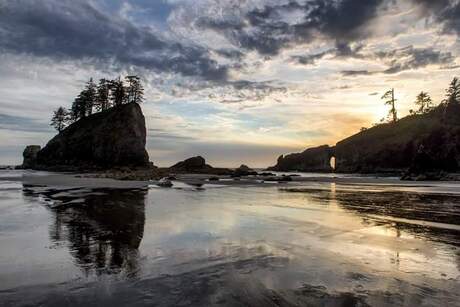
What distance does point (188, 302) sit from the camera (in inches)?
210

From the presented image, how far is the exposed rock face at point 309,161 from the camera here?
112812 millimetres

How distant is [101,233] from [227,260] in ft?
15.8

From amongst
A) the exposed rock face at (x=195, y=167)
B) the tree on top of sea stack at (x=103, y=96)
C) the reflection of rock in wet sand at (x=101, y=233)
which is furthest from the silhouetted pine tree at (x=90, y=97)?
the reflection of rock in wet sand at (x=101, y=233)

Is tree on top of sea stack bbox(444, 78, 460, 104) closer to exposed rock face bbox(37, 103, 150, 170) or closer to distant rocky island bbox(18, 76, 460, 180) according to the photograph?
distant rocky island bbox(18, 76, 460, 180)

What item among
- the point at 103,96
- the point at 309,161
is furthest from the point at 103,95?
the point at 309,161

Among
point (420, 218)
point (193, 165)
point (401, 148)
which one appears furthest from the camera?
point (401, 148)

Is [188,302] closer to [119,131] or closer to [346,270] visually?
[346,270]

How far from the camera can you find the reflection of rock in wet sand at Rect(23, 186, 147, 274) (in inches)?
300

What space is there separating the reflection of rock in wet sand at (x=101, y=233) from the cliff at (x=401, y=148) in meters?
55.8

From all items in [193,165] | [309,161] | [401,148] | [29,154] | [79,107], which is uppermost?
[79,107]

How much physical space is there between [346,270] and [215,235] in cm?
473

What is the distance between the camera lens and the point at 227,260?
26.2ft

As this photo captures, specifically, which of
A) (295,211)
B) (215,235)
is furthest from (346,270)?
(295,211)

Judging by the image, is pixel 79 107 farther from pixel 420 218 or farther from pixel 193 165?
pixel 420 218
